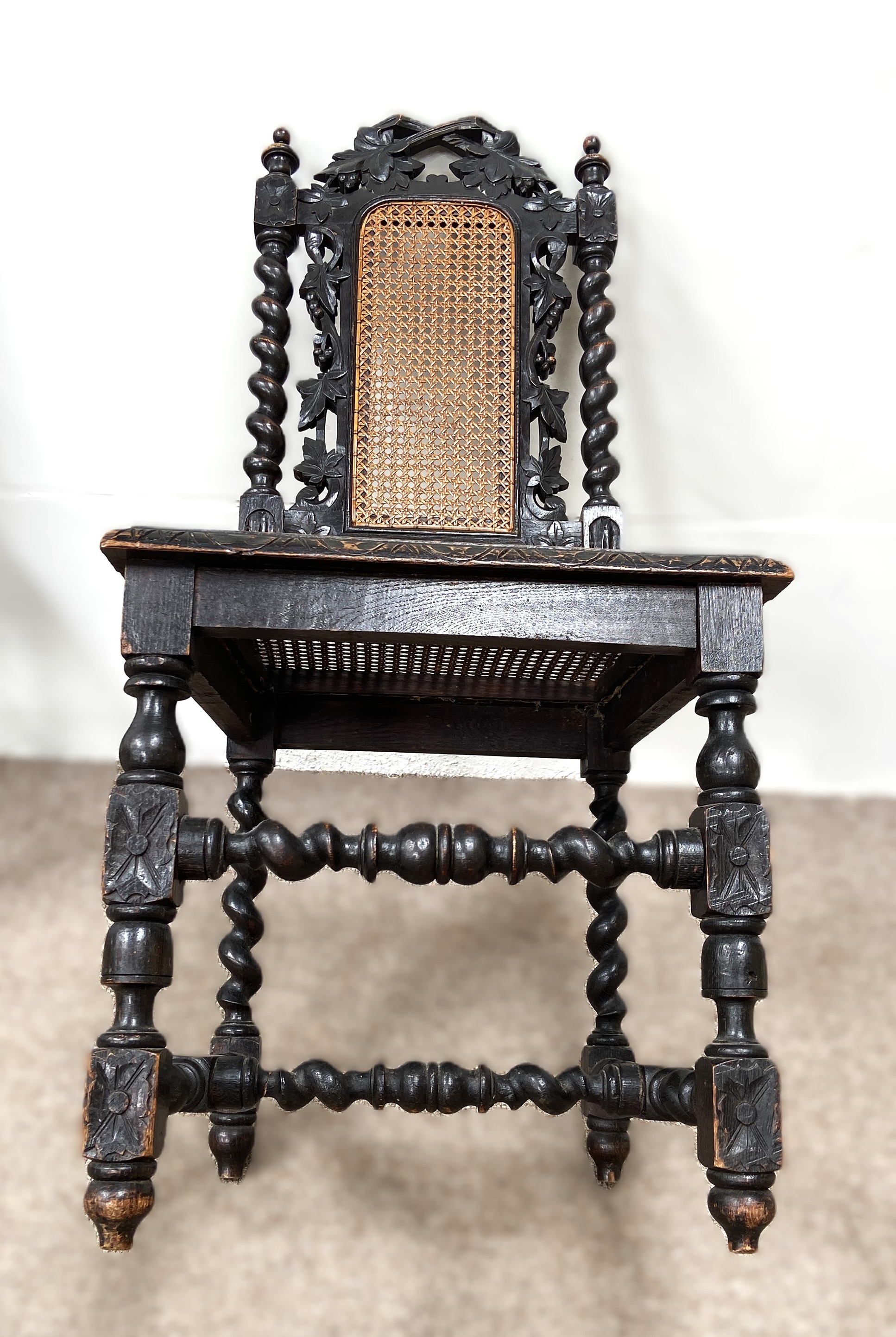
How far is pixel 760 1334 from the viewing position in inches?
58.2

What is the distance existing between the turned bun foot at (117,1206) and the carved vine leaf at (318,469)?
68 cm

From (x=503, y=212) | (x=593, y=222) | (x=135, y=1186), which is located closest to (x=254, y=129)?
(x=503, y=212)

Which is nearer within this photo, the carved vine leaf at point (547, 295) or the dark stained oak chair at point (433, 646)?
the dark stained oak chair at point (433, 646)

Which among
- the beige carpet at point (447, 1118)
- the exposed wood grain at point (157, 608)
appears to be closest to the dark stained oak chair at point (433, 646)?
the exposed wood grain at point (157, 608)

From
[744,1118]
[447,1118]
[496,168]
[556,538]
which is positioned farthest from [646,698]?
[447,1118]

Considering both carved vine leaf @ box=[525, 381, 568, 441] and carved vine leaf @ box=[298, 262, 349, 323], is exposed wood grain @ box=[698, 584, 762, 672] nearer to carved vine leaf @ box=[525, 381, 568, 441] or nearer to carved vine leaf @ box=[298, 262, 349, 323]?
carved vine leaf @ box=[525, 381, 568, 441]

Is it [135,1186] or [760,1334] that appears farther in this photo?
[760,1334]

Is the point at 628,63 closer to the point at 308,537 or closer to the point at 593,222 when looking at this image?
the point at 593,222

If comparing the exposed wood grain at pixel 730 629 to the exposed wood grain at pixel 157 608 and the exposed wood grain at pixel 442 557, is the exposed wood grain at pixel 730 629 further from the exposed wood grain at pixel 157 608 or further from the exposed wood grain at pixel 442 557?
the exposed wood grain at pixel 157 608

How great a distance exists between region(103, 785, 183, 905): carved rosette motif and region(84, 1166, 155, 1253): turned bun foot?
201 millimetres

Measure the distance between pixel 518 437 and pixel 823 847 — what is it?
1.01m

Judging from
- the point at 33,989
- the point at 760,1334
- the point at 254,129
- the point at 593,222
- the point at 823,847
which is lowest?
the point at 760,1334

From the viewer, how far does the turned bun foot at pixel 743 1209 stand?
0.84 metres

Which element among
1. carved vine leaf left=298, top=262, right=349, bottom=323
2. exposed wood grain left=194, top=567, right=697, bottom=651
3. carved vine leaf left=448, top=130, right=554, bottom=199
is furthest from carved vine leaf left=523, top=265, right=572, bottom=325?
exposed wood grain left=194, top=567, right=697, bottom=651
